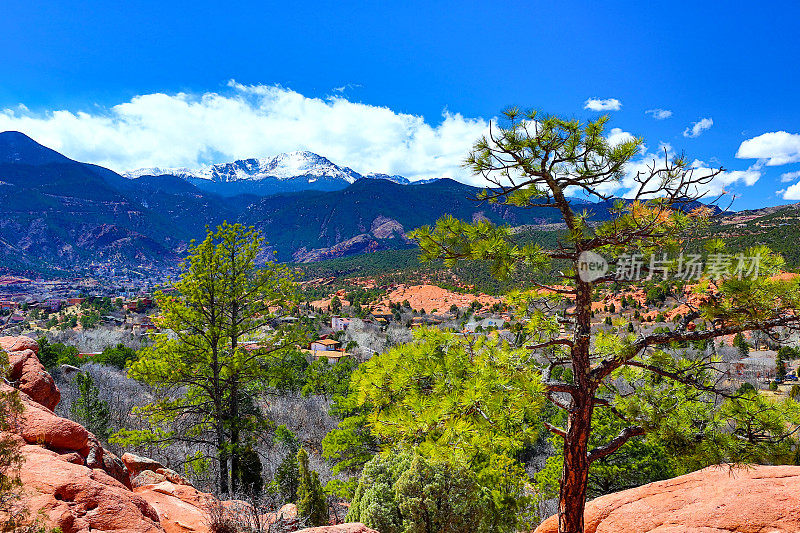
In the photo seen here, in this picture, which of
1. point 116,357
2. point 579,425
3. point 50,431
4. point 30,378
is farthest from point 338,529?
point 116,357

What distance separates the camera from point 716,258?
4.29 metres

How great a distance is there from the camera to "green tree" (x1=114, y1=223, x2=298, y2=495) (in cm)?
1085

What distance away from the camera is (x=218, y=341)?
471 inches

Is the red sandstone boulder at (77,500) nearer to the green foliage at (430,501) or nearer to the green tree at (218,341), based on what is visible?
the green foliage at (430,501)

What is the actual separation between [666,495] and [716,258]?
462 cm

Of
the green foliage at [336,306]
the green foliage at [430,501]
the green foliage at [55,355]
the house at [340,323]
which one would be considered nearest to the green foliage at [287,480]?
the green foliage at [430,501]

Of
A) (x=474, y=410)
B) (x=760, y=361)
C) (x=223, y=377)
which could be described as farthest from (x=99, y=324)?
(x=760, y=361)

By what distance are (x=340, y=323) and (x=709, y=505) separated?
60.4m

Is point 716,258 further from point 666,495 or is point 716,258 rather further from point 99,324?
point 99,324

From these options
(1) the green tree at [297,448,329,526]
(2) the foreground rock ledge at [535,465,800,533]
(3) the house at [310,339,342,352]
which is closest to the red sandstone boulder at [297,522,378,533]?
(2) the foreground rock ledge at [535,465,800,533]

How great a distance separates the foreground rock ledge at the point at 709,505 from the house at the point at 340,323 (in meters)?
56.8

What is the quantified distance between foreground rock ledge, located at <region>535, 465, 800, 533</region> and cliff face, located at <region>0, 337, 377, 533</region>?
3.95m

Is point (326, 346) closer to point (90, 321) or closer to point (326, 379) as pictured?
point (326, 379)

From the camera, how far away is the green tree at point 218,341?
427 inches
